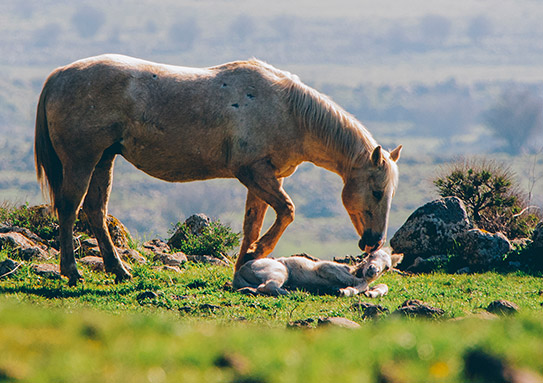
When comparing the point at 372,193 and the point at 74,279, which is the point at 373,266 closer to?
the point at 372,193

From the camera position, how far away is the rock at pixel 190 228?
1582 centimetres

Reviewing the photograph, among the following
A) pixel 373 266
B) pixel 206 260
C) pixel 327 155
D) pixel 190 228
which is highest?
pixel 327 155

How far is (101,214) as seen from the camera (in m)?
11.3

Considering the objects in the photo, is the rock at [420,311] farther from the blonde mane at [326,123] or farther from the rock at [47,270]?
the rock at [47,270]

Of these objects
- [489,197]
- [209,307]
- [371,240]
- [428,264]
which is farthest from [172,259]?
[489,197]

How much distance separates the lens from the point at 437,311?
8148 mm

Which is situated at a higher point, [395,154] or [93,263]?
[395,154]

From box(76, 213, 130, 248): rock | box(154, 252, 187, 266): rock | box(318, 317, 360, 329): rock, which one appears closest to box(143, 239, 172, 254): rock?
box(76, 213, 130, 248): rock

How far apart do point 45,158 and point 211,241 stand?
16.6ft

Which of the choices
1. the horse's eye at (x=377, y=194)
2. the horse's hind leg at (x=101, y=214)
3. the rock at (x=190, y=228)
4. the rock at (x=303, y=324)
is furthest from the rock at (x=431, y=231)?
the rock at (x=303, y=324)

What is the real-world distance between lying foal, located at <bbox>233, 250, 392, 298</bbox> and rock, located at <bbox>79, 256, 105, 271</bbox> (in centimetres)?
→ 296

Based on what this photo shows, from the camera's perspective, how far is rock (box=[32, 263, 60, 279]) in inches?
434

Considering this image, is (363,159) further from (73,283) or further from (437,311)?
(73,283)

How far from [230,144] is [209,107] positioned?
2.10 feet
